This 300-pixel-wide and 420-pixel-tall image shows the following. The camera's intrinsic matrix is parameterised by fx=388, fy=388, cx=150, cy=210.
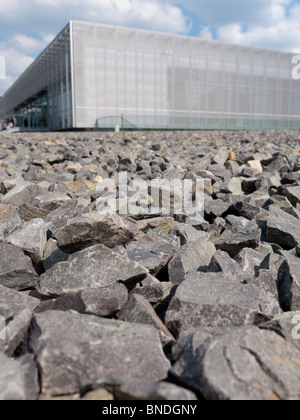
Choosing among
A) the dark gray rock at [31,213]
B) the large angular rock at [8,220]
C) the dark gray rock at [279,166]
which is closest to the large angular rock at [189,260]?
the large angular rock at [8,220]

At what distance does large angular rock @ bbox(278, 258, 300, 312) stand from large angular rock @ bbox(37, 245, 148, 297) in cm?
67

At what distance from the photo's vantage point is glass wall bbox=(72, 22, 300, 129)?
106 ft

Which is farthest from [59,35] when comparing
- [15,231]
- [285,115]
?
[15,231]

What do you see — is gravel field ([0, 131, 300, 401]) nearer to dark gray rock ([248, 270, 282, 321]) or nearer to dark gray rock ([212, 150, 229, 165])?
dark gray rock ([248, 270, 282, 321])

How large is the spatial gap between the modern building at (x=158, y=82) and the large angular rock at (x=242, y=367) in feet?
96.5

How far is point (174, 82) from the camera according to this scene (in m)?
35.6

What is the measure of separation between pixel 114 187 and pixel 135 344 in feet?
9.95

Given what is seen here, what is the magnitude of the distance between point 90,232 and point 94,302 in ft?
1.71

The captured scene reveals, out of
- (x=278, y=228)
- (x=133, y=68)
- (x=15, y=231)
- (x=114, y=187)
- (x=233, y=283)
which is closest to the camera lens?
(x=233, y=283)

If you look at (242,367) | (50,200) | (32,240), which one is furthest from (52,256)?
(242,367)

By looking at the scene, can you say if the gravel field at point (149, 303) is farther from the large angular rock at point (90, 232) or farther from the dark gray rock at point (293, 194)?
the dark gray rock at point (293, 194)

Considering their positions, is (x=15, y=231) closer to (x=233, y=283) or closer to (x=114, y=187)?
(x=233, y=283)

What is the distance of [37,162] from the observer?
5.72 meters
